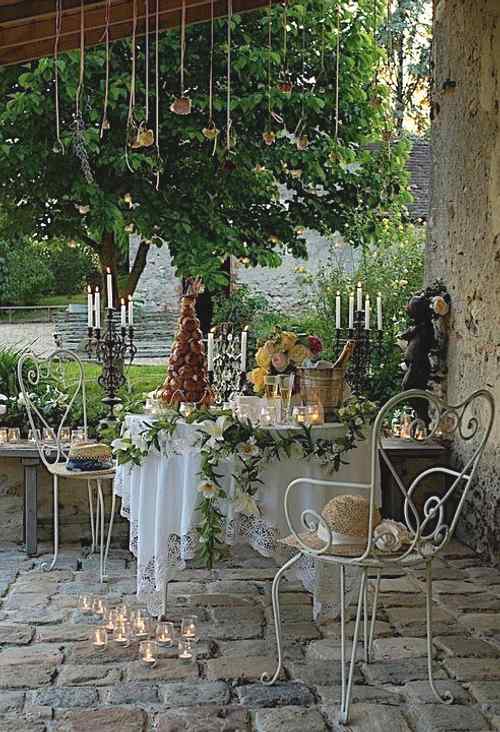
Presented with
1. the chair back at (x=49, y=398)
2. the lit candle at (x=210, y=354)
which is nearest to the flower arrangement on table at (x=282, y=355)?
the lit candle at (x=210, y=354)

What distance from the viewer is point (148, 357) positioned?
27.1 ft

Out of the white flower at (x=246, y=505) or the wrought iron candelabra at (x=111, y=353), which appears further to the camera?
the wrought iron candelabra at (x=111, y=353)

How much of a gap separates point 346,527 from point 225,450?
0.71 metres

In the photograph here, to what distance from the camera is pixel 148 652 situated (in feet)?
11.5

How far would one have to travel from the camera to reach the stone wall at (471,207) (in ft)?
16.7

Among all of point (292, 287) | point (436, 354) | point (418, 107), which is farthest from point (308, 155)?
point (418, 107)

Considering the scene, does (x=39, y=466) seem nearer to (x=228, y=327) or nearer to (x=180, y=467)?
(x=228, y=327)

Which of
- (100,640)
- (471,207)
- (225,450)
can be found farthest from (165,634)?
(471,207)

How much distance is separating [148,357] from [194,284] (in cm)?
406

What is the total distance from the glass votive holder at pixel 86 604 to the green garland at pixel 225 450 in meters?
0.63

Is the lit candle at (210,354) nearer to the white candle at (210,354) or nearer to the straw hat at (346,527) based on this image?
the white candle at (210,354)

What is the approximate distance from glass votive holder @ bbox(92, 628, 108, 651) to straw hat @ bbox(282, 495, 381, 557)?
0.90 meters

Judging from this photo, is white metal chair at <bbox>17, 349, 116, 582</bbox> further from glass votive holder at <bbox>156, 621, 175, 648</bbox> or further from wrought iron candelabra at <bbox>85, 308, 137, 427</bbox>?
glass votive holder at <bbox>156, 621, 175, 648</bbox>

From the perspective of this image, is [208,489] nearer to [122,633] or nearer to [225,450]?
[225,450]
